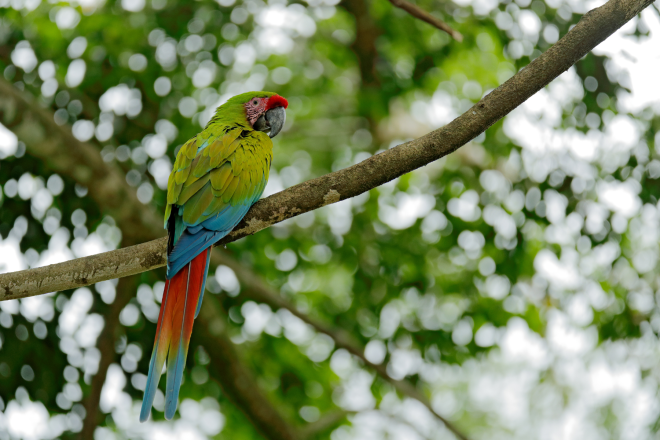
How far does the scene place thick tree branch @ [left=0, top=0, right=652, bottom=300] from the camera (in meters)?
1.81

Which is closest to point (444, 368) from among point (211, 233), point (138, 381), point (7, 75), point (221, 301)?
point (221, 301)

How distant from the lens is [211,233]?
2078 millimetres

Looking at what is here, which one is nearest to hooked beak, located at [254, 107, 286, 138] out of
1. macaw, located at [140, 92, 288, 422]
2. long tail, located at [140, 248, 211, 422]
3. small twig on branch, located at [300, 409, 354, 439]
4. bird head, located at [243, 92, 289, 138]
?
bird head, located at [243, 92, 289, 138]

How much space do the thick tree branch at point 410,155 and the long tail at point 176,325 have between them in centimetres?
18

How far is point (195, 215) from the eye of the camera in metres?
2.10

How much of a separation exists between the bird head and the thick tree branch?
982 millimetres

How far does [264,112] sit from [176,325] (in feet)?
4.02

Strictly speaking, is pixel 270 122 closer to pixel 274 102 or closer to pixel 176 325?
pixel 274 102

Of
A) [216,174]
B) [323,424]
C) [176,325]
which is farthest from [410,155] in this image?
[323,424]

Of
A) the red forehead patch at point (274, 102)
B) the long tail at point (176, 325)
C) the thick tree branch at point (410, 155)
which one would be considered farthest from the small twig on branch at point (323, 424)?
the thick tree branch at point (410, 155)

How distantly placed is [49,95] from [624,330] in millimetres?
3656

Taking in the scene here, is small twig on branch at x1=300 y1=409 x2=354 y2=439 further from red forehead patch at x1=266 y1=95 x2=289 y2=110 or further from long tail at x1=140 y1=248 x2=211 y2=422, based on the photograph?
red forehead patch at x1=266 y1=95 x2=289 y2=110

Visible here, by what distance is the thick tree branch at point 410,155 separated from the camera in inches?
A: 71.1

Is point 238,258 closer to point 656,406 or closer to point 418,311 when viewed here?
point 418,311
